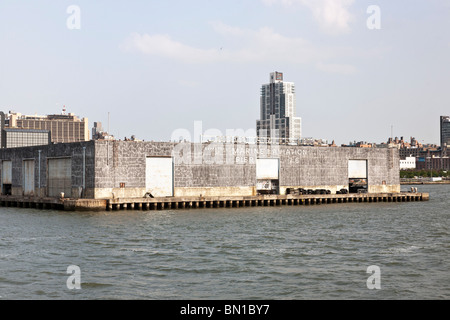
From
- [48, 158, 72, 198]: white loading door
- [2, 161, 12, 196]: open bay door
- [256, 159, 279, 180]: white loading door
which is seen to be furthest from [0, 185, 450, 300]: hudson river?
[2, 161, 12, 196]: open bay door

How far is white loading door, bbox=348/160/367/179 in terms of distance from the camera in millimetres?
89188

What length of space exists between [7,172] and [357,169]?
51674 mm

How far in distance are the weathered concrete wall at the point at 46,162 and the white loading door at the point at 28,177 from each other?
30.4 inches

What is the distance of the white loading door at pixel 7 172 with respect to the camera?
8669 cm

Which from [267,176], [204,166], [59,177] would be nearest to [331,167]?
[267,176]

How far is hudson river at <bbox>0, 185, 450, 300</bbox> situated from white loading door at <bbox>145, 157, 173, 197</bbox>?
16.0 m

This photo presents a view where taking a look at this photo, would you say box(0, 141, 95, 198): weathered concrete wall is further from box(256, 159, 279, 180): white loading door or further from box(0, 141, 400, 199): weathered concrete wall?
box(256, 159, 279, 180): white loading door

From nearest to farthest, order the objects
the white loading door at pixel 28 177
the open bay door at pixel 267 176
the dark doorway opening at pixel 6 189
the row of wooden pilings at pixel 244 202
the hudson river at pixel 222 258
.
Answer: the hudson river at pixel 222 258 → the row of wooden pilings at pixel 244 202 → the white loading door at pixel 28 177 → the open bay door at pixel 267 176 → the dark doorway opening at pixel 6 189

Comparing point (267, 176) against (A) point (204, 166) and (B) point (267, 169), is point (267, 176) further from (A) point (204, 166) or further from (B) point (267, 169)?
(A) point (204, 166)

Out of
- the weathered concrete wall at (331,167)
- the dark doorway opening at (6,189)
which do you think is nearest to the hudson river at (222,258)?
the weathered concrete wall at (331,167)

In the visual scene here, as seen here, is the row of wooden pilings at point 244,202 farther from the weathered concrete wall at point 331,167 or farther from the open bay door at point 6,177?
the open bay door at point 6,177

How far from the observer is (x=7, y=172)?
287 ft
